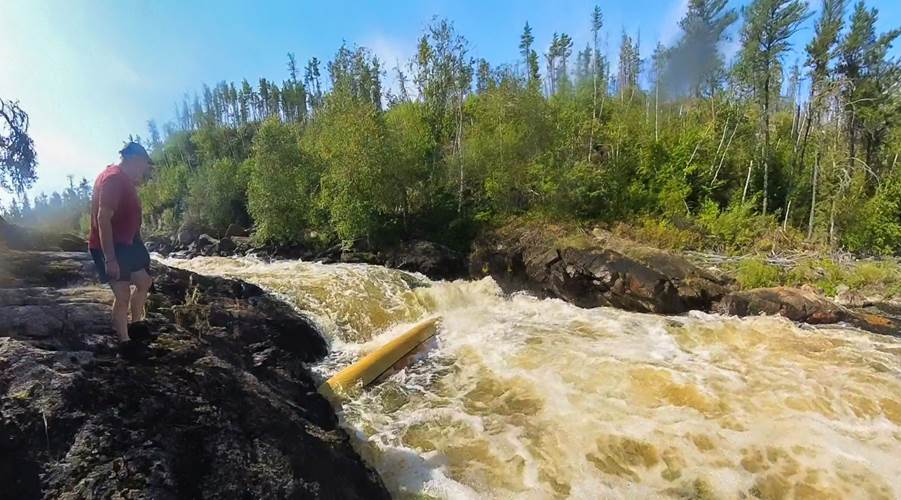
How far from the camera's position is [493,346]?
28.3 ft

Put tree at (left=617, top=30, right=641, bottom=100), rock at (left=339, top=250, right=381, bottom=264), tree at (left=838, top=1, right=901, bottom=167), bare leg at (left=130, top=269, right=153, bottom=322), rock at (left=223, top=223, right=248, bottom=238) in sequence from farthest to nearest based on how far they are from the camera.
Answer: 1. tree at (left=617, top=30, right=641, bottom=100)
2. rock at (left=223, top=223, right=248, bottom=238)
3. rock at (left=339, top=250, right=381, bottom=264)
4. tree at (left=838, top=1, right=901, bottom=167)
5. bare leg at (left=130, top=269, right=153, bottom=322)

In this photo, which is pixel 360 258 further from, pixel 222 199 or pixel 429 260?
pixel 222 199

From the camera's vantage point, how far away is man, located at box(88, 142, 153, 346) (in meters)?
3.87

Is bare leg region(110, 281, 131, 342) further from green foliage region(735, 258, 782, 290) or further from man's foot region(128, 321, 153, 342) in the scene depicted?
green foliage region(735, 258, 782, 290)

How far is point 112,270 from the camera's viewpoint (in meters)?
3.88

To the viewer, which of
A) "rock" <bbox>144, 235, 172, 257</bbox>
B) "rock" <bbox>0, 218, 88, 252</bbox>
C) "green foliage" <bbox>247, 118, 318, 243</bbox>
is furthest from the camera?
"rock" <bbox>144, 235, 172, 257</bbox>

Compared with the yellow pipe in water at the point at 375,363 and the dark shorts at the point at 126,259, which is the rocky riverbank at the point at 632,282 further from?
the dark shorts at the point at 126,259

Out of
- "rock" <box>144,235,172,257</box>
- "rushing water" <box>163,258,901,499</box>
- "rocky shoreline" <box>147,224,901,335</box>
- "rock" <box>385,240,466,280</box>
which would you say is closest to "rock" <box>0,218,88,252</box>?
"rushing water" <box>163,258,901,499</box>

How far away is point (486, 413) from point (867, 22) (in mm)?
18787

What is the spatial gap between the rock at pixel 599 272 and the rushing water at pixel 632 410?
48.1 inches

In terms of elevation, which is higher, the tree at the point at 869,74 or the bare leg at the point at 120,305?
the tree at the point at 869,74

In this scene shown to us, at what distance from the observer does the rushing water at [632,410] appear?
15.3 ft

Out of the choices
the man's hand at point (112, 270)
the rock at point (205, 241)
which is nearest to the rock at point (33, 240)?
the man's hand at point (112, 270)

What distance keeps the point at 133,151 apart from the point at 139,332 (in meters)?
1.77
